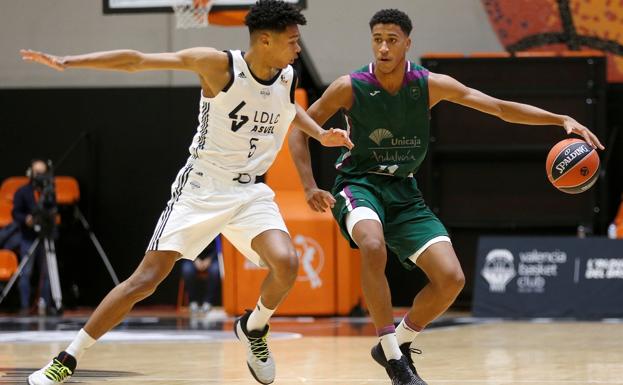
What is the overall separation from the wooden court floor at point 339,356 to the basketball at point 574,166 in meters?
1.10

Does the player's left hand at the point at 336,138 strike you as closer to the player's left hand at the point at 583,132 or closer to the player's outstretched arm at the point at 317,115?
the player's outstretched arm at the point at 317,115

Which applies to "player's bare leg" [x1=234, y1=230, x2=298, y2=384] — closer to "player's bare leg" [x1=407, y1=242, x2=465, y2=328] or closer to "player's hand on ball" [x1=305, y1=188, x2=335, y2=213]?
"player's hand on ball" [x1=305, y1=188, x2=335, y2=213]

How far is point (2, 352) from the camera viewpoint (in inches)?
323

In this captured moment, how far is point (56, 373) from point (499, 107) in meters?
2.68

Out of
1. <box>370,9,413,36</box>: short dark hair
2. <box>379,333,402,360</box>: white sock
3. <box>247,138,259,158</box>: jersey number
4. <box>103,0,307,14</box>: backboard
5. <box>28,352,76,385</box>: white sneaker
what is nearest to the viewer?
<box>28,352,76,385</box>: white sneaker

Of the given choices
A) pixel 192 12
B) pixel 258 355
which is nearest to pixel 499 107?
pixel 258 355

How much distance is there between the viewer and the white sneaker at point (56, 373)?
5430 mm

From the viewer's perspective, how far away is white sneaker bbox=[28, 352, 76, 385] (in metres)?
5.43

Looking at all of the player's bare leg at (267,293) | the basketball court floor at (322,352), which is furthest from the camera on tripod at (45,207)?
the player's bare leg at (267,293)

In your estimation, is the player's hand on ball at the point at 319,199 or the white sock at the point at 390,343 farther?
the player's hand on ball at the point at 319,199

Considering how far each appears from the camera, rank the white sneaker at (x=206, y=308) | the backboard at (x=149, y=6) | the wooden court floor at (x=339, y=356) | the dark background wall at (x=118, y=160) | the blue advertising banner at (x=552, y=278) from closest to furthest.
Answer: the wooden court floor at (x=339, y=356) → the backboard at (x=149, y=6) → the blue advertising banner at (x=552, y=278) → the white sneaker at (x=206, y=308) → the dark background wall at (x=118, y=160)

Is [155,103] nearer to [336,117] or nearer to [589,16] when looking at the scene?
[336,117]

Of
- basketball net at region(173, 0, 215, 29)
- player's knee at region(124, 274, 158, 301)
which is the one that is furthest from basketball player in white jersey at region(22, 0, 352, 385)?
basketball net at region(173, 0, 215, 29)

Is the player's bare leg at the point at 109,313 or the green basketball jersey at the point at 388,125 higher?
the green basketball jersey at the point at 388,125
